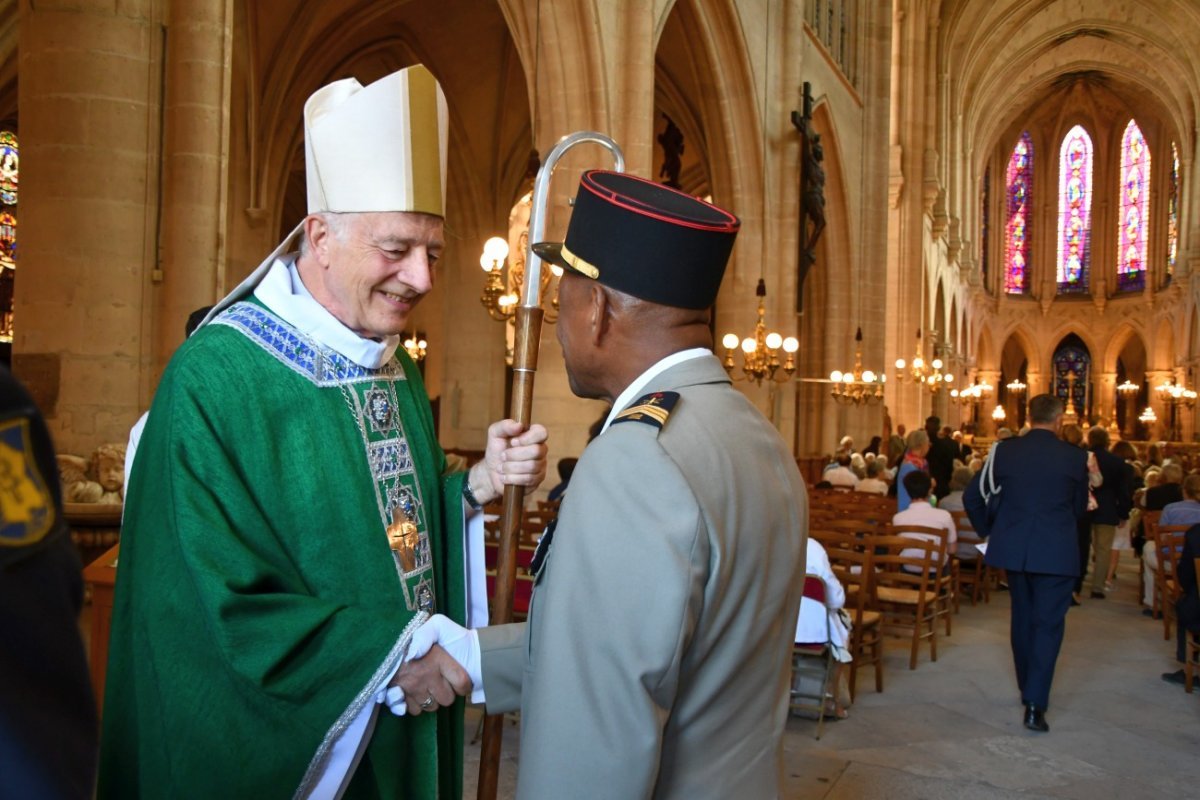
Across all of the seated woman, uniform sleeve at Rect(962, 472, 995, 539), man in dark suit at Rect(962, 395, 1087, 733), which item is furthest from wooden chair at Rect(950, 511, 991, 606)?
the seated woman

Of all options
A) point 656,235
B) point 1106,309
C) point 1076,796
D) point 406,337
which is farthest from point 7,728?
point 1106,309

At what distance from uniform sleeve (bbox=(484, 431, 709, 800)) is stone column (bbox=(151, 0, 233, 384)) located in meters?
5.38

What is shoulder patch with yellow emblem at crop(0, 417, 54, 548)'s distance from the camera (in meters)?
0.64

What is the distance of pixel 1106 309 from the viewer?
146ft

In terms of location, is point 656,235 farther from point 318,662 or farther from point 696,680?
point 318,662

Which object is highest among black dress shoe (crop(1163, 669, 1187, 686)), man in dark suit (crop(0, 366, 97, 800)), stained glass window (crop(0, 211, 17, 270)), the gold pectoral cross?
stained glass window (crop(0, 211, 17, 270))

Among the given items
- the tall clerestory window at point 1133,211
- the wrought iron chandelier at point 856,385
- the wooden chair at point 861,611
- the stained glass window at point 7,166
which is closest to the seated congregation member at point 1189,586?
the wooden chair at point 861,611

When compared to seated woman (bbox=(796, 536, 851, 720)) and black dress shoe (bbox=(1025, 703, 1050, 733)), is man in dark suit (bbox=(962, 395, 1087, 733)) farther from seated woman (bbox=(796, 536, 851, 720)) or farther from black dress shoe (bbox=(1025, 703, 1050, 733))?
seated woman (bbox=(796, 536, 851, 720))

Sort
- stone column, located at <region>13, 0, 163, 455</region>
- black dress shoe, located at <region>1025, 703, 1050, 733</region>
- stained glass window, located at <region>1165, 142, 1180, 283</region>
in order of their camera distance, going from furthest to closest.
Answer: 1. stained glass window, located at <region>1165, 142, 1180, 283</region>
2. stone column, located at <region>13, 0, 163, 455</region>
3. black dress shoe, located at <region>1025, 703, 1050, 733</region>

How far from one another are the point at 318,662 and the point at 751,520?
74 cm

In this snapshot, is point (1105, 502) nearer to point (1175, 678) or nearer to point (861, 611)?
point (1175, 678)

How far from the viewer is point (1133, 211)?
4353cm

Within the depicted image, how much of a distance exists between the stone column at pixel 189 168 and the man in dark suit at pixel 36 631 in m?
5.86

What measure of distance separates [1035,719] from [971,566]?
4.47 meters
